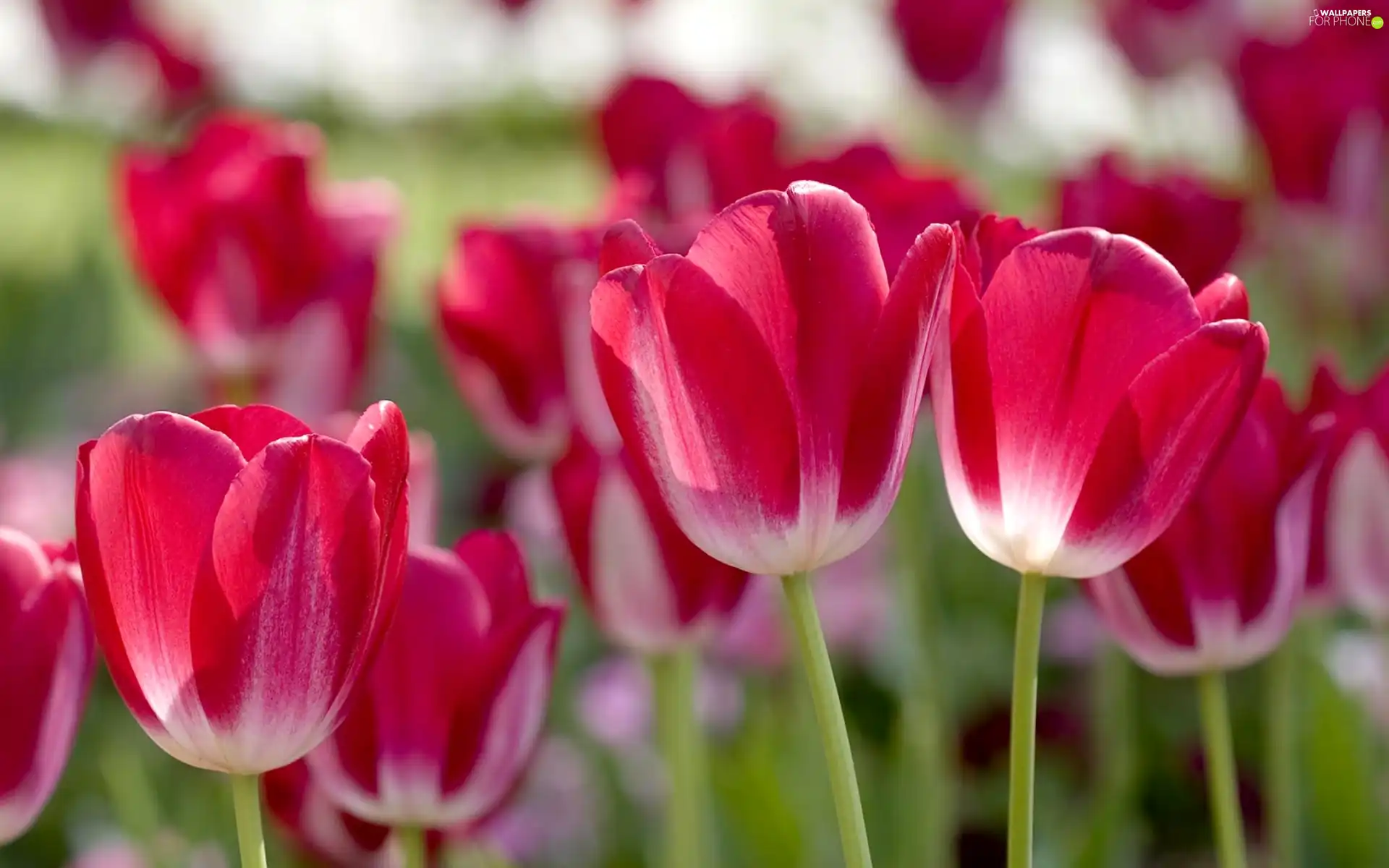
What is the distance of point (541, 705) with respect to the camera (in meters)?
0.61

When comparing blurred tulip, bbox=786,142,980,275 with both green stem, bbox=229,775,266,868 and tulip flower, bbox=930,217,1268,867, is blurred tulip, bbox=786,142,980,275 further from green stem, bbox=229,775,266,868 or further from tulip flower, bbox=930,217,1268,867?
green stem, bbox=229,775,266,868

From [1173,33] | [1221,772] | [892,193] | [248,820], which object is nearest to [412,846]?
[248,820]

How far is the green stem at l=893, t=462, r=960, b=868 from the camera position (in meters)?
0.96

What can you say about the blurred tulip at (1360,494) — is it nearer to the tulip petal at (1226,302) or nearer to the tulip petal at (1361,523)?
the tulip petal at (1361,523)

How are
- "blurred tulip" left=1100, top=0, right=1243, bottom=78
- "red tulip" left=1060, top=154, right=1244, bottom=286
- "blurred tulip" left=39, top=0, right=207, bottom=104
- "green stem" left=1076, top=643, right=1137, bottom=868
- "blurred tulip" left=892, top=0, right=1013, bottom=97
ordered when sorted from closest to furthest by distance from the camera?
"red tulip" left=1060, top=154, right=1244, bottom=286 → "green stem" left=1076, top=643, right=1137, bottom=868 → "blurred tulip" left=892, top=0, right=1013, bottom=97 → "blurred tulip" left=1100, top=0, right=1243, bottom=78 → "blurred tulip" left=39, top=0, right=207, bottom=104

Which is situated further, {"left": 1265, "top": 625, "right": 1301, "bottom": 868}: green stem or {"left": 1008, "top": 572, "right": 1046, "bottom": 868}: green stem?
{"left": 1265, "top": 625, "right": 1301, "bottom": 868}: green stem

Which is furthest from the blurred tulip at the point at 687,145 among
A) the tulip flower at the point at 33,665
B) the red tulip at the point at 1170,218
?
the tulip flower at the point at 33,665

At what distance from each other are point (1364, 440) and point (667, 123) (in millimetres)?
610

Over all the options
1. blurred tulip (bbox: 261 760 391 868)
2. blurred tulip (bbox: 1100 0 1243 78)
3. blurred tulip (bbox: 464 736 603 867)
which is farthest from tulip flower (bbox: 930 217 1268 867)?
blurred tulip (bbox: 1100 0 1243 78)

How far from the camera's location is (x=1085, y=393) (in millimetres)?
469

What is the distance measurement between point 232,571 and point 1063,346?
0.76 feet

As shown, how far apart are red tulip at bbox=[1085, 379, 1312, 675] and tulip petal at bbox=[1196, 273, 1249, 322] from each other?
7 cm

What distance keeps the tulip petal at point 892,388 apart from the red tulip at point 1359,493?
0.65 ft

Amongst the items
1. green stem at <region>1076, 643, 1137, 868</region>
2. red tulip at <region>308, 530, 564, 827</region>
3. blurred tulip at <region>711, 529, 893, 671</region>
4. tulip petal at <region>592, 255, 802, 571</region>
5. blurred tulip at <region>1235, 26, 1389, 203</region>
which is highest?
blurred tulip at <region>1235, 26, 1389, 203</region>
